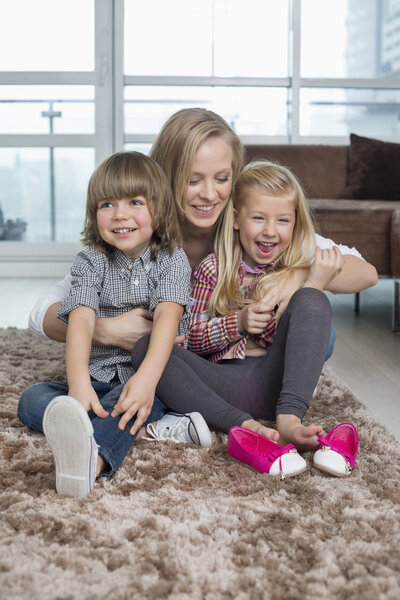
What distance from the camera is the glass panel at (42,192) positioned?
4523mm

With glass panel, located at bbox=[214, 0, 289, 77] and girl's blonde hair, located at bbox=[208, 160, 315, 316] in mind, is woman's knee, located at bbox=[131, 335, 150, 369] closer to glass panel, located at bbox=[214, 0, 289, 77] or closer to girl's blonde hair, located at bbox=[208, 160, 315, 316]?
girl's blonde hair, located at bbox=[208, 160, 315, 316]

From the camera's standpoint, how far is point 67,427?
971 millimetres

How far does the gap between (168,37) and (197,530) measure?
4.29 metres

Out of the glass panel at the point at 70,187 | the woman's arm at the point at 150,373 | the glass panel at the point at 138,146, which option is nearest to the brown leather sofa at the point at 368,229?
the woman's arm at the point at 150,373

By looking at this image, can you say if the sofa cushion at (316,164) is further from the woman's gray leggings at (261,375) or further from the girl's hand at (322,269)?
the woman's gray leggings at (261,375)

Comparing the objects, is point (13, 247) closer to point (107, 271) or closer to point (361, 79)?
point (361, 79)

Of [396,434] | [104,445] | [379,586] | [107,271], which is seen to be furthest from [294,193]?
[379,586]

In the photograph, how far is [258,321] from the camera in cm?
133

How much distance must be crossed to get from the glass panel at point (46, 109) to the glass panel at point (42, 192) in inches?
6.0

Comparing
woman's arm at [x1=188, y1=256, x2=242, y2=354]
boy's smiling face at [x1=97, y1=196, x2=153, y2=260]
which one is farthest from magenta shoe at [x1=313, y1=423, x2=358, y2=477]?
boy's smiling face at [x1=97, y1=196, x2=153, y2=260]

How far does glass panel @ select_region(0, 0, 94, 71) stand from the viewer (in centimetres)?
444

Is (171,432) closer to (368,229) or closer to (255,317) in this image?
(255,317)

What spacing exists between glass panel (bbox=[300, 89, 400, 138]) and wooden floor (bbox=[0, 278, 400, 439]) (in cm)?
134

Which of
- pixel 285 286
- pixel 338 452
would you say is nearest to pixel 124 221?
pixel 285 286
